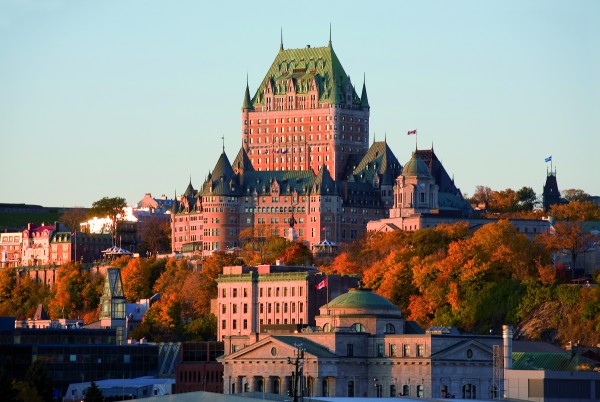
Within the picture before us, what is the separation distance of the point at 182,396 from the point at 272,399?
25.4 ft

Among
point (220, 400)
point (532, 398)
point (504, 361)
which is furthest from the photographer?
point (504, 361)

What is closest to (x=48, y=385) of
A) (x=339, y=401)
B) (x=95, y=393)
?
(x=95, y=393)

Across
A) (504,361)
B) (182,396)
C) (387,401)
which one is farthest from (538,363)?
(182,396)

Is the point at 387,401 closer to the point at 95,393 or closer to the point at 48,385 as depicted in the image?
the point at 95,393

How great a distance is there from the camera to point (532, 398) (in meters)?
180

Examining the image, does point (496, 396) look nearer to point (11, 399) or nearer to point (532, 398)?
point (532, 398)

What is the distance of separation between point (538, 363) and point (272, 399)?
48102 millimetres

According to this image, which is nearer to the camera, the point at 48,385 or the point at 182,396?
the point at 182,396

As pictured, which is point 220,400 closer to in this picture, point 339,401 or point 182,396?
point 182,396

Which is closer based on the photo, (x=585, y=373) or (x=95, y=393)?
(x=95, y=393)

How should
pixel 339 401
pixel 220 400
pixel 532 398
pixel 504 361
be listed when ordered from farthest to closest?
pixel 504 361 < pixel 532 398 < pixel 339 401 < pixel 220 400

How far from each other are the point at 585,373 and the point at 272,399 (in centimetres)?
3539

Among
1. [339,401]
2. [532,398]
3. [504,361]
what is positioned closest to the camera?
Answer: [339,401]

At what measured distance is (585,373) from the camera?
18212 centimetres
